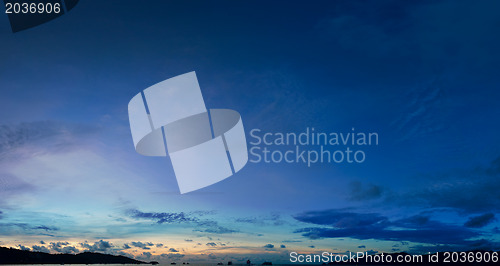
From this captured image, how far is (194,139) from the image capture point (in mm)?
41594

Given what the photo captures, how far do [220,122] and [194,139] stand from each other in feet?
12.8

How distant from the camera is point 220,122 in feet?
Answer: 142
